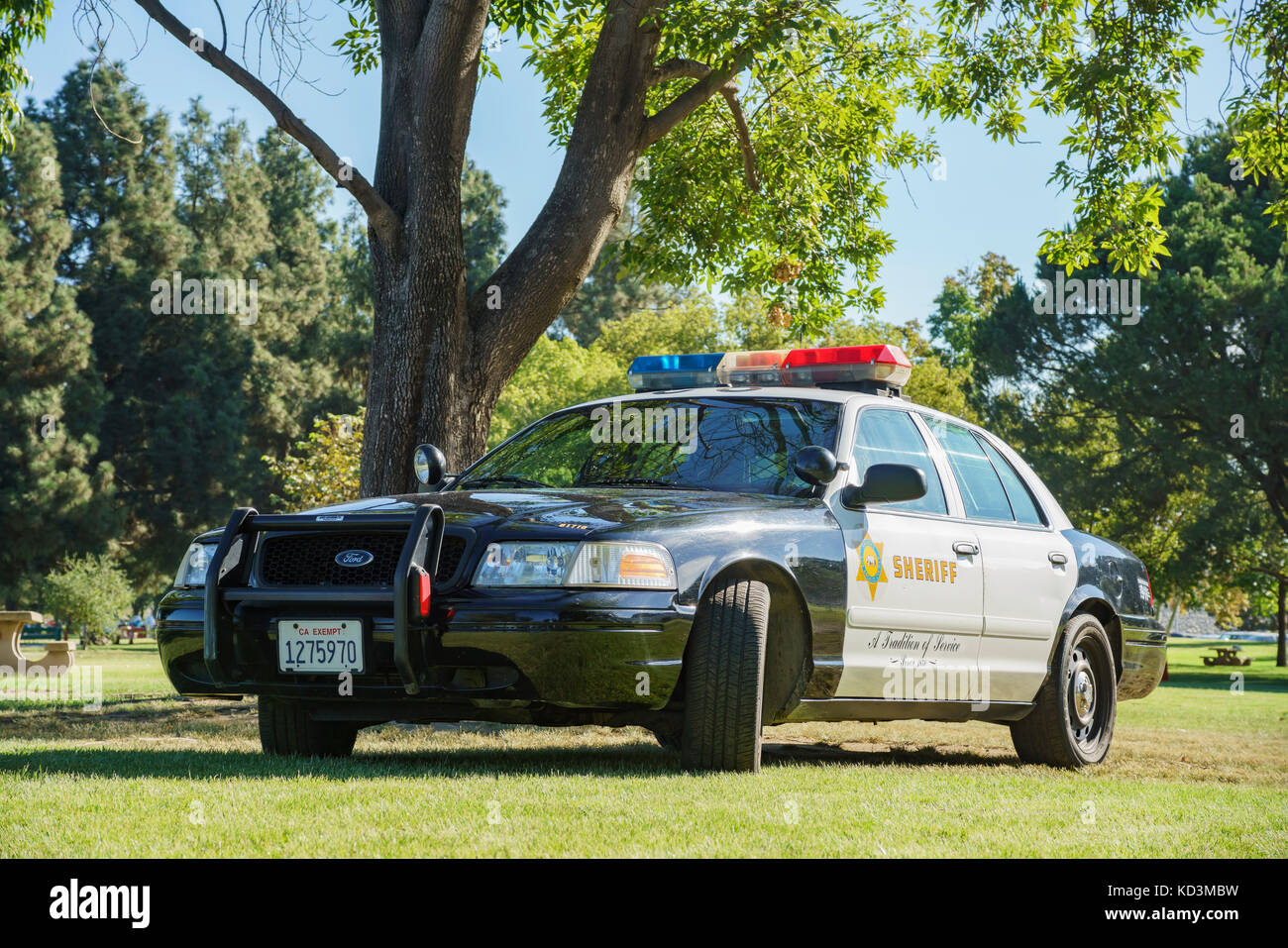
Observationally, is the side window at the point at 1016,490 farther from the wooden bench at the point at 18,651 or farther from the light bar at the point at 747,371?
the wooden bench at the point at 18,651

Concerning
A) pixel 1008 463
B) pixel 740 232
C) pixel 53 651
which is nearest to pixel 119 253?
pixel 53 651

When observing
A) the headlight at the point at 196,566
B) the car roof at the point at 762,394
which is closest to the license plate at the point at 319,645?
the headlight at the point at 196,566

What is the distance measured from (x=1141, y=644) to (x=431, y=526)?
4975 mm

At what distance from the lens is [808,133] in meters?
15.8

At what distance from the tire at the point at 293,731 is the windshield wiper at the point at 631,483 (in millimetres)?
1549

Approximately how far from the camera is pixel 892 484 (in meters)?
6.61

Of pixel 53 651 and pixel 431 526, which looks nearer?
pixel 431 526

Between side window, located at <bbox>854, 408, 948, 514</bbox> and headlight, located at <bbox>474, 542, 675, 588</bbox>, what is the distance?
162 centimetres

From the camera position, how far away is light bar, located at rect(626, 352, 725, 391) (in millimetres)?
8219

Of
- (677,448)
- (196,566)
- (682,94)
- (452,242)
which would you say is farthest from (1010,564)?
A: (682,94)

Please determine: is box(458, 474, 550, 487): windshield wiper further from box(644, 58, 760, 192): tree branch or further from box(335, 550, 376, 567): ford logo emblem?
box(644, 58, 760, 192): tree branch

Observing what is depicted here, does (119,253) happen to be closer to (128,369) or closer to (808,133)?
(128,369)

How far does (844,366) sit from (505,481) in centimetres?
197

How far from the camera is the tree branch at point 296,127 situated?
433 inches
